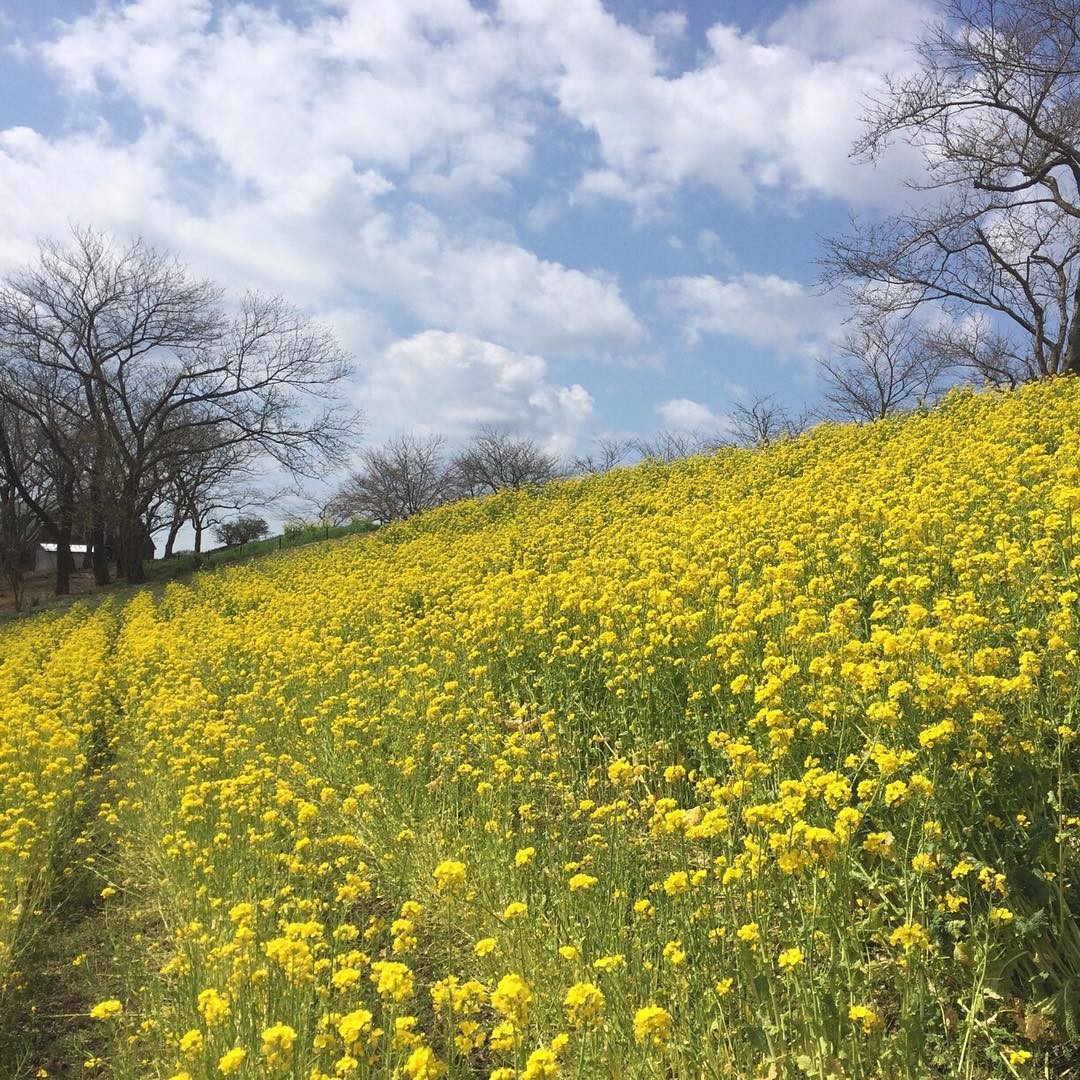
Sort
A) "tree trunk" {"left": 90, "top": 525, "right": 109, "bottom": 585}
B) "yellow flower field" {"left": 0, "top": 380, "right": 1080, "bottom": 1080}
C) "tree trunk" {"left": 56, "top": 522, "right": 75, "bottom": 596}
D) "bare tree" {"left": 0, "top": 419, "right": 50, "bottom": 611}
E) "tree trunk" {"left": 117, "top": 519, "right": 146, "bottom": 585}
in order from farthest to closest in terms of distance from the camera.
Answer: "tree trunk" {"left": 56, "top": 522, "right": 75, "bottom": 596}
"tree trunk" {"left": 90, "top": 525, "right": 109, "bottom": 585}
"tree trunk" {"left": 117, "top": 519, "right": 146, "bottom": 585}
"bare tree" {"left": 0, "top": 419, "right": 50, "bottom": 611}
"yellow flower field" {"left": 0, "top": 380, "right": 1080, "bottom": 1080}

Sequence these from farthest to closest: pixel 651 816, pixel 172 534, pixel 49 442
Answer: pixel 172 534 < pixel 49 442 < pixel 651 816

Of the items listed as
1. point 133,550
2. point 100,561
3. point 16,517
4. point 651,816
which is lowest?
point 651,816

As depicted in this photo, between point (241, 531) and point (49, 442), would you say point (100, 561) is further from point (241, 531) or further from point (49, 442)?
point (241, 531)

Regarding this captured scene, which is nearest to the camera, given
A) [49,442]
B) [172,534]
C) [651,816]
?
[651,816]

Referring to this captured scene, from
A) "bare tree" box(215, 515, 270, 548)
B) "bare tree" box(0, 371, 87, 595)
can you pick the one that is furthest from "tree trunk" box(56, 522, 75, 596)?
"bare tree" box(215, 515, 270, 548)

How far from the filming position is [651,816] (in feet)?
13.5

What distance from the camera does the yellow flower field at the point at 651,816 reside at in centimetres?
248

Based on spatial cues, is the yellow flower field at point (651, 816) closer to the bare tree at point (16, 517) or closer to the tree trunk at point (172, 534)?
the bare tree at point (16, 517)

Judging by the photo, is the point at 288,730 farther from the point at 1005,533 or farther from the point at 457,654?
the point at 1005,533

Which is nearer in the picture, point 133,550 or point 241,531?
point 133,550

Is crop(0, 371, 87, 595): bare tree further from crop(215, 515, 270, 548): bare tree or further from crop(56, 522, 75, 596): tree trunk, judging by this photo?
crop(215, 515, 270, 548): bare tree

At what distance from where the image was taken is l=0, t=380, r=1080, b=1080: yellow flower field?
8.14ft

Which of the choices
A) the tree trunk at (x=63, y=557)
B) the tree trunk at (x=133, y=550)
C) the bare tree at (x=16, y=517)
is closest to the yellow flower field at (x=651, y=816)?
the bare tree at (x=16, y=517)

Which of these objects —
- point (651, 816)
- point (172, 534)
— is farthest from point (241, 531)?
point (651, 816)
